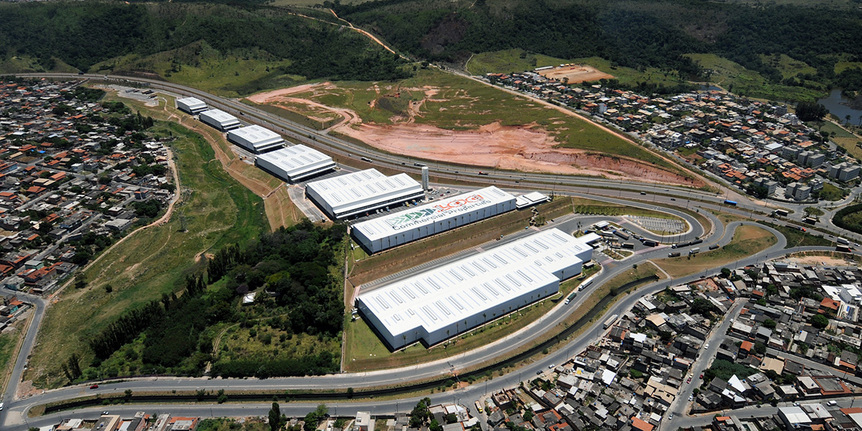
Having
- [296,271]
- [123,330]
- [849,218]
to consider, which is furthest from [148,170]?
[849,218]

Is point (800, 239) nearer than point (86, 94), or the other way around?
point (800, 239)

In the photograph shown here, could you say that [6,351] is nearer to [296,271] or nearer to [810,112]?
[296,271]

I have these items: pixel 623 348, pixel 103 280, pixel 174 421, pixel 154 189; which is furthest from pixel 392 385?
pixel 154 189

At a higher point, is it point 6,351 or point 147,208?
point 147,208

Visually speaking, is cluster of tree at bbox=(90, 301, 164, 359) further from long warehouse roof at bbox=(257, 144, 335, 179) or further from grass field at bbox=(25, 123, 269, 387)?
long warehouse roof at bbox=(257, 144, 335, 179)

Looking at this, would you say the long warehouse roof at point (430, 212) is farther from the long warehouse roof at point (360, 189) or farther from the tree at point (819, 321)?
the tree at point (819, 321)

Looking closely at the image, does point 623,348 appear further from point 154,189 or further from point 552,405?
point 154,189
